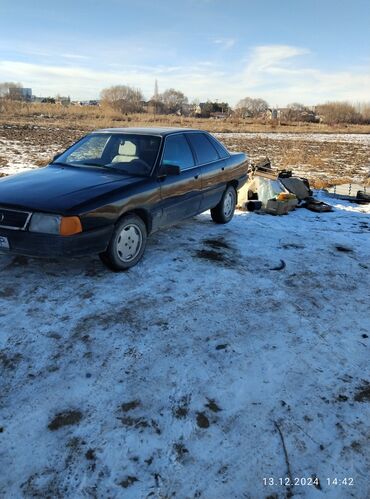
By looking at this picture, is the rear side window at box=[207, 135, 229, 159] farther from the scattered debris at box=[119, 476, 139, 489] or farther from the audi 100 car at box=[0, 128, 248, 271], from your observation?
the scattered debris at box=[119, 476, 139, 489]

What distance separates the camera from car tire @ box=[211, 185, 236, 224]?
6738 millimetres

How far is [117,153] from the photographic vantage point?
5.30m

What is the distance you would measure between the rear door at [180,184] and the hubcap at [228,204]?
40.5 inches

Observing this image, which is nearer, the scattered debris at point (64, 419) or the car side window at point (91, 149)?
the scattered debris at point (64, 419)

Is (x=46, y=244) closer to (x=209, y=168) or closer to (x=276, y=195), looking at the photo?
(x=209, y=168)

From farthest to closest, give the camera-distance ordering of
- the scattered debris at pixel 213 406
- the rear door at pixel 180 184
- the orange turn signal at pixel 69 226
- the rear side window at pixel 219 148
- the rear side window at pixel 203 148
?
1. the rear side window at pixel 219 148
2. the rear side window at pixel 203 148
3. the rear door at pixel 180 184
4. the orange turn signal at pixel 69 226
5. the scattered debris at pixel 213 406

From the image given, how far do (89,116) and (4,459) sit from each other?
50657 millimetres

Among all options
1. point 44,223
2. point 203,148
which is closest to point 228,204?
point 203,148

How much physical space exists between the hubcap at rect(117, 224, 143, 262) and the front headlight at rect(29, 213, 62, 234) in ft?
2.50

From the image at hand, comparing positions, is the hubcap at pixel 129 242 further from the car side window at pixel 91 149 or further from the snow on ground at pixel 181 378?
the car side window at pixel 91 149

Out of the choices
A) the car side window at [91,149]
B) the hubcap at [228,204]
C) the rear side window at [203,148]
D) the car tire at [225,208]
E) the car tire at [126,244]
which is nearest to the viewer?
the car tire at [126,244]

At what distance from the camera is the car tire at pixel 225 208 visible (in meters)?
6.74

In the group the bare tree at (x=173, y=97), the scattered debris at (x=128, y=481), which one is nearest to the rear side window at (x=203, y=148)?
the scattered debris at (x=128, y=481)

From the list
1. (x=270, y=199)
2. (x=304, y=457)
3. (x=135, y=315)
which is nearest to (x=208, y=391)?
(x=304, y=457)
